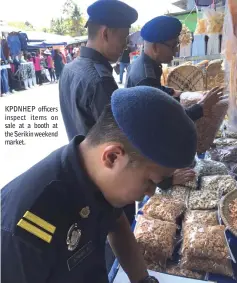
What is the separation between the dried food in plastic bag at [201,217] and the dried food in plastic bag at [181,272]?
0.19m

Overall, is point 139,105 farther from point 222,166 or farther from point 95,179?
point 222,166

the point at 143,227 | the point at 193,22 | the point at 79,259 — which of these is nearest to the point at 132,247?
the point at 143,227

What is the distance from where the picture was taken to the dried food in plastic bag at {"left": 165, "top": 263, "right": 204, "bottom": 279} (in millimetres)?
1049

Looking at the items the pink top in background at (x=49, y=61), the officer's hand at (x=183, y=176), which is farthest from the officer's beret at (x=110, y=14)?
the pink top in background at (x=49, y=61)

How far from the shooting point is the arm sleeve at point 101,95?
1375mm

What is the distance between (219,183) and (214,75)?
1478mm

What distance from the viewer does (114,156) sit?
68 centimetres

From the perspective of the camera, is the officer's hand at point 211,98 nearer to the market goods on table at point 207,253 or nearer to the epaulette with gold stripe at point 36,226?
the market goods on table at point 207,253

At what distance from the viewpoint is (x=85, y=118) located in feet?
4.83

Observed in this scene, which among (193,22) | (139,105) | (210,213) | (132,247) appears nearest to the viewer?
(139,105)

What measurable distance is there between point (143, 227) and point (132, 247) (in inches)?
7.4

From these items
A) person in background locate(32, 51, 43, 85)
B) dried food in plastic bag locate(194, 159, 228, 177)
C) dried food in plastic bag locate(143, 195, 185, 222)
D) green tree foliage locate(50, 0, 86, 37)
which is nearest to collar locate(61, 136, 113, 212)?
dried food in plastic bag locate(143, 195, 185, 222)

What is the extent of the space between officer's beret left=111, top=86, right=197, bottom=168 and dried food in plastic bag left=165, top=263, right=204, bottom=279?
549mm

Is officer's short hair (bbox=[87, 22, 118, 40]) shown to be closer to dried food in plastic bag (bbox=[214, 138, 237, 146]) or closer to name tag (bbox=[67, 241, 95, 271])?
dried food in plastic bag (bbox=[214, 138, 237, 146])
